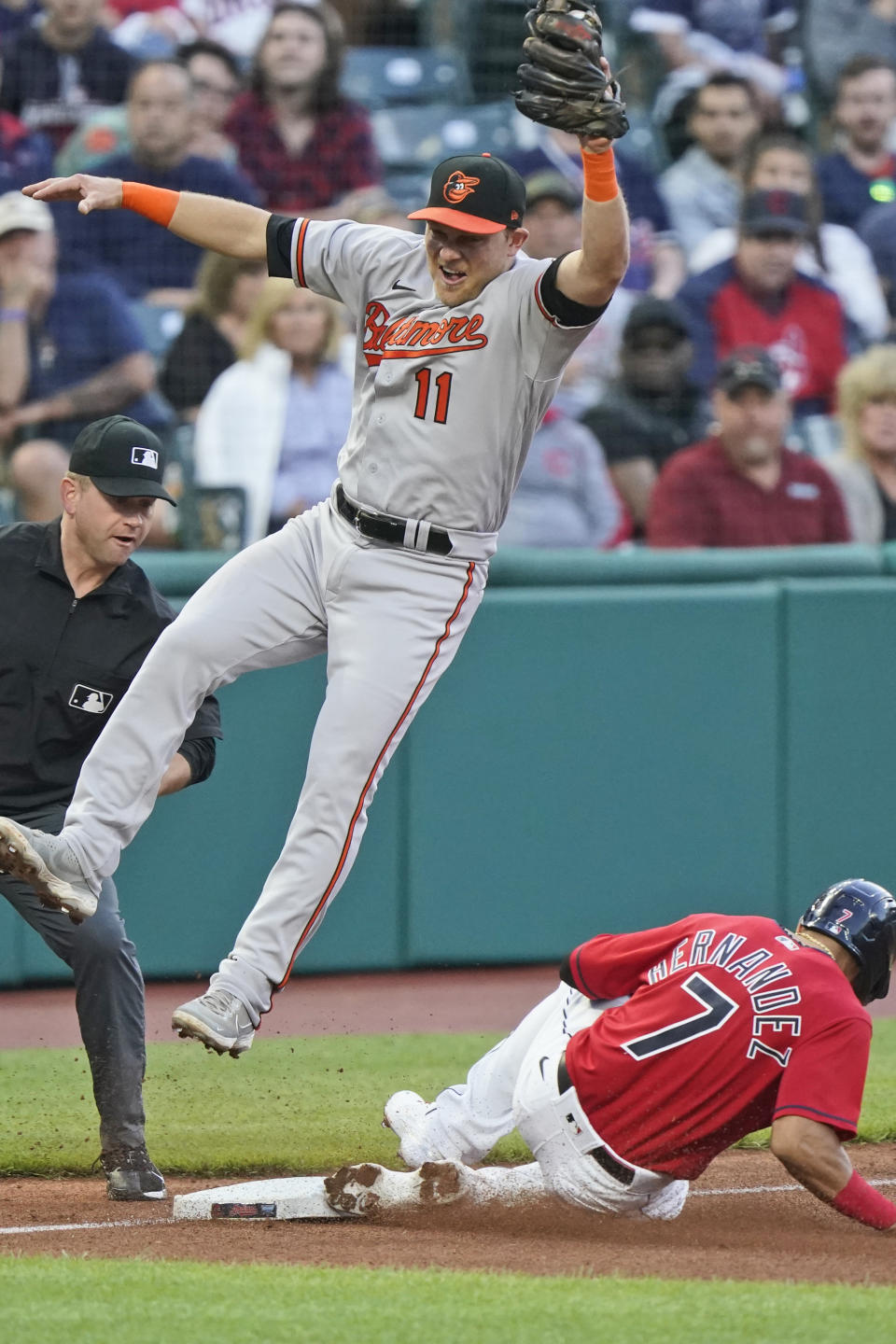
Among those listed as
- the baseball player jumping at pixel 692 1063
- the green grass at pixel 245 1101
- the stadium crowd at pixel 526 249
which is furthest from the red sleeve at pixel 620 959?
the stadium crowd at pixel 526 249

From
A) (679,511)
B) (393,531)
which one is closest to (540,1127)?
(393,531)

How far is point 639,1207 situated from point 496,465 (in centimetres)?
179

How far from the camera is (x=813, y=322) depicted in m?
10.8

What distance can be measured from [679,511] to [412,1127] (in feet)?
15.6

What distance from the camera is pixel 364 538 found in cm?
470

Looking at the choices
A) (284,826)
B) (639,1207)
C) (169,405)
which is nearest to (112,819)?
(639,1207)

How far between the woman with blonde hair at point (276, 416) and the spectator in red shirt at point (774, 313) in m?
2.35

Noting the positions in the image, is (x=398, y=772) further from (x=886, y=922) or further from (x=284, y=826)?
(x=886, y=922)

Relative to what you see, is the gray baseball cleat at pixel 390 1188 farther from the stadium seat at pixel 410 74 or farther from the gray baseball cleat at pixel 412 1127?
the stadium seat at pixel 410 74

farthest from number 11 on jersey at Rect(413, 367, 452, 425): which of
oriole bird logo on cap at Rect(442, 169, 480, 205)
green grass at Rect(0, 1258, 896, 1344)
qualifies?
green grass at Rect(0, 1258, 896, 1344)

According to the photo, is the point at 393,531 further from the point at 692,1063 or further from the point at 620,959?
the point at 692,1063

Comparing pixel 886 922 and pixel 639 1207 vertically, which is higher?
pixel 886 922

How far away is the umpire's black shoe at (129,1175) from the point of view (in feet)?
16.3

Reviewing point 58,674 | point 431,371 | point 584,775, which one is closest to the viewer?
point 431,371
